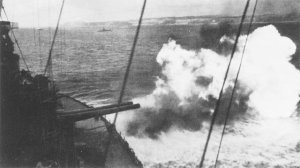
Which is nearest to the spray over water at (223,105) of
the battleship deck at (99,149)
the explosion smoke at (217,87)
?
the explosion smoke at (217,87)

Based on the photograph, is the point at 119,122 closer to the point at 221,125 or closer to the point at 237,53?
the point at 221,125

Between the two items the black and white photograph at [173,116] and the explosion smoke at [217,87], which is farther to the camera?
the explosion smoke at [217,87]

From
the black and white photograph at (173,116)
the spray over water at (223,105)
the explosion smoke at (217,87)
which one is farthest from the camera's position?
the explosion smoke at (217,87)

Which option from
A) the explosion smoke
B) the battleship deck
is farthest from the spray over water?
the battleship deck

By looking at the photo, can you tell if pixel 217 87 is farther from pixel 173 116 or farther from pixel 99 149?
pixel 99 149

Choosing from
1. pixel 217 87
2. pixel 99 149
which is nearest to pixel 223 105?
pixel 217 87

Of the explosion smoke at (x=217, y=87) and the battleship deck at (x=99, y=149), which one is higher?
the explosion smoke at (x=217, y=87)

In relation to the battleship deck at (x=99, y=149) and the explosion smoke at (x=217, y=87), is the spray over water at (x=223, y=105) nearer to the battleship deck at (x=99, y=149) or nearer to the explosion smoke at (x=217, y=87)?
the explosion smoke at (x=217, y=87)

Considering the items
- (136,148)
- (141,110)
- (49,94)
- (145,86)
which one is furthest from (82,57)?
(49,94)

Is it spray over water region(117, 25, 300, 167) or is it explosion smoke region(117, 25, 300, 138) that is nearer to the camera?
spray over water region(117, 25, 300, 167)

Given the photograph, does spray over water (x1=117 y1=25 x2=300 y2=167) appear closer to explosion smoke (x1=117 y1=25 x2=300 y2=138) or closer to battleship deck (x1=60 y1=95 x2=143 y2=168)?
explosion smoke (x1=117 y1=25 x2=300 y2=138)

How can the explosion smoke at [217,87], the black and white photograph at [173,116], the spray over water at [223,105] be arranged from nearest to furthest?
the black and white photograph at [173,116] → the spray over water at [223,105] → the explosion smoke at [217,87]

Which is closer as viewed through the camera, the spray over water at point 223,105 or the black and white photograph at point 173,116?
the black and white photograph at point 173,116
